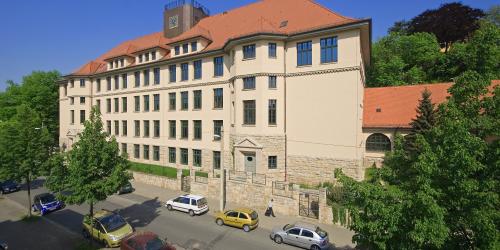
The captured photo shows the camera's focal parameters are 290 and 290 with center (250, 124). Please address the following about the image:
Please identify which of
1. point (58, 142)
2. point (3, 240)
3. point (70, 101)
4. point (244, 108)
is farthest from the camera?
point (58, 142)

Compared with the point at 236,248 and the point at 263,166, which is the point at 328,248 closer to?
the point at 236,248

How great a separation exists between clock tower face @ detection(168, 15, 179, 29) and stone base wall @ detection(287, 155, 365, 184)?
27.2 m

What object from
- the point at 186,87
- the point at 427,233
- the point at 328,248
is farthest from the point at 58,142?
the point at 427,233

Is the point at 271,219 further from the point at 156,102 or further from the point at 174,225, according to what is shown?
the point at 156,102

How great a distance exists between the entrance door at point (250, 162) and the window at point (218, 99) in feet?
23.6

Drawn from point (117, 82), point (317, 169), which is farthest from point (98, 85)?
point (317, 169)

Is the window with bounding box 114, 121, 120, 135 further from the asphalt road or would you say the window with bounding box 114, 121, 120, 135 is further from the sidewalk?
the asphalt road

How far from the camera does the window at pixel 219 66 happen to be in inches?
1267

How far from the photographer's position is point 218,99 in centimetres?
3278

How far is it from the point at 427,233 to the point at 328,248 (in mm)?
10164

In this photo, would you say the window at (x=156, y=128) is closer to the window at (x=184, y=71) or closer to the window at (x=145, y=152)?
the window at (x=145, y=152)

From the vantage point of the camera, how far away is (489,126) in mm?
8055


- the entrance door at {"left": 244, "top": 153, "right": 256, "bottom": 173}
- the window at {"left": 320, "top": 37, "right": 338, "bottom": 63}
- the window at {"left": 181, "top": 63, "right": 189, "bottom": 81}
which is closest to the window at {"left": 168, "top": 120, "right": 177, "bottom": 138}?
the window at {"left": 181, "top": 63, "right": 189, "bottom": 81}

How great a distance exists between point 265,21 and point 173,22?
19812 millimetres
